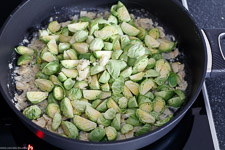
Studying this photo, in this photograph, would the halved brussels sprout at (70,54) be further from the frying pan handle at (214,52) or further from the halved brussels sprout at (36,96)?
the frying pan handle at (214,52)

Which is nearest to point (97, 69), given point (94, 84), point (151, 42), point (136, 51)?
point (94, 84)

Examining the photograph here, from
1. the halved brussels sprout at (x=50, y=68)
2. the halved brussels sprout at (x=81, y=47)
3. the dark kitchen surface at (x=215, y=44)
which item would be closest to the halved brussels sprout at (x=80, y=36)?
the halved brussels sprout at (x=81, y=47)

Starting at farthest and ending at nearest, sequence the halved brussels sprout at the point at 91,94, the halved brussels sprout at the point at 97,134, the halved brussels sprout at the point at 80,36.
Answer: the halved brussels sprout at the point at 80,36, the halved brussels sprout at the point at 91,94, the halved brussels sprout at the point at 97,134

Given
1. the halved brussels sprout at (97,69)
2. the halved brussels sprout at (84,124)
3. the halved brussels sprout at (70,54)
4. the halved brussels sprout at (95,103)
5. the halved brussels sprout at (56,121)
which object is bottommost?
the halved brussels sprout at (84,124)

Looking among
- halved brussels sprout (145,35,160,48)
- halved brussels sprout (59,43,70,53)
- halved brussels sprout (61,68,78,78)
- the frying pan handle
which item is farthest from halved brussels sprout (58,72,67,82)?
the frying pan handle

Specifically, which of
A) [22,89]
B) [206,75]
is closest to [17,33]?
[22,89]

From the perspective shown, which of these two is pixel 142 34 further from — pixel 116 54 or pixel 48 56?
pixel 48 56
